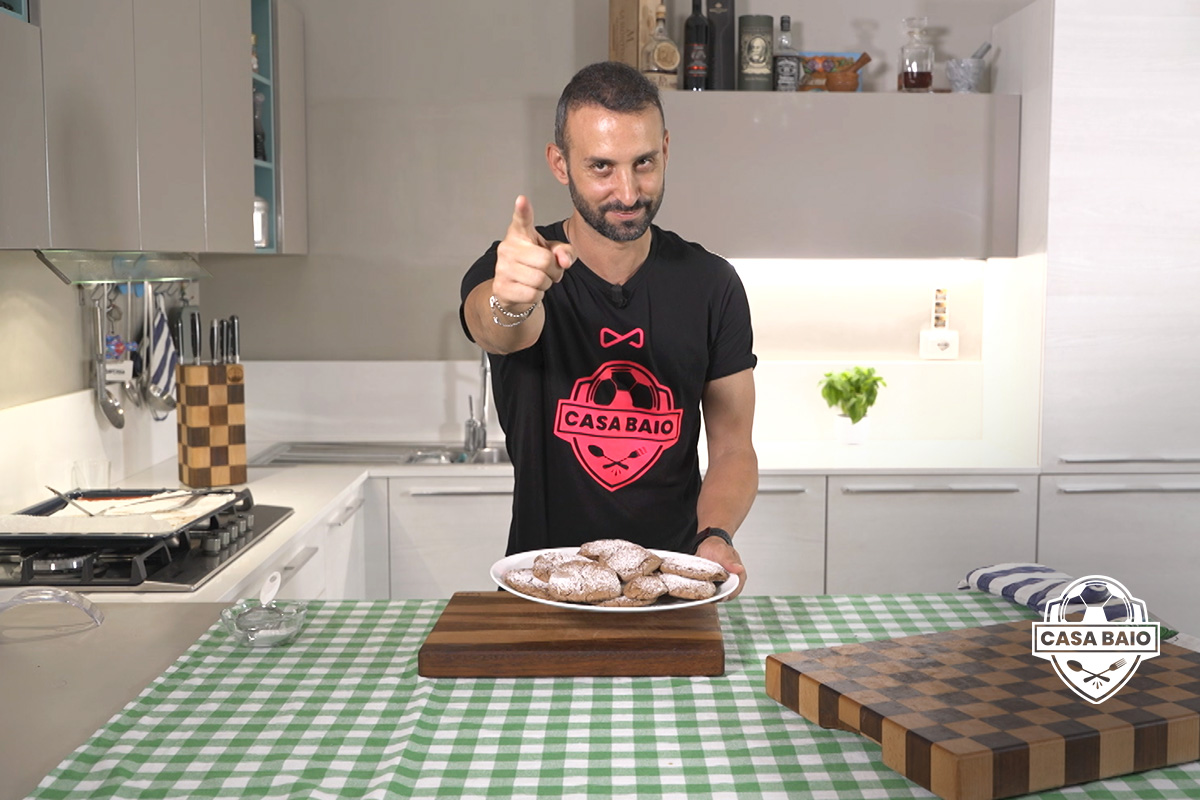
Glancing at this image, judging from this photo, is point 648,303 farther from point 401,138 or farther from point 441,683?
point 401,138

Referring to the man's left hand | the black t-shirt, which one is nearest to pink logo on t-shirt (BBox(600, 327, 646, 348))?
the black t-shirt

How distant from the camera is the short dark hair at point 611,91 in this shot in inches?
67.7

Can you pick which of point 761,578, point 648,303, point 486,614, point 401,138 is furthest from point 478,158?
point 486,614

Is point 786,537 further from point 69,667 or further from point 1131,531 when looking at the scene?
point 69,667

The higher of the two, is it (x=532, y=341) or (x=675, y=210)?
(x=675, y=210)

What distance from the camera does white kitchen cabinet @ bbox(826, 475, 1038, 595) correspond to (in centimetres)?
321

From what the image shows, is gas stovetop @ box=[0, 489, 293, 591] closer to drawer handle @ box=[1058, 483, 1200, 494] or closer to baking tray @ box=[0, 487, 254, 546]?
baking tray @ box=[0, 487, 254, 546]

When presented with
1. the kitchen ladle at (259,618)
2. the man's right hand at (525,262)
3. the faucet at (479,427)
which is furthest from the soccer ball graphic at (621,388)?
the faucet at (479,427)

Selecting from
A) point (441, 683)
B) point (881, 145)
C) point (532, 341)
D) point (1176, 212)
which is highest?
point (881, 145)

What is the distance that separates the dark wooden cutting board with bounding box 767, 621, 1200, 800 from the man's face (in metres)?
0.79

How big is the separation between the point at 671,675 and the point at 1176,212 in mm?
2598

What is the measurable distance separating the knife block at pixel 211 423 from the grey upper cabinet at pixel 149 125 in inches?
11.9

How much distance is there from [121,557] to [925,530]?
2144mm

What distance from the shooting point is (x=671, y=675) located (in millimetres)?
1266
